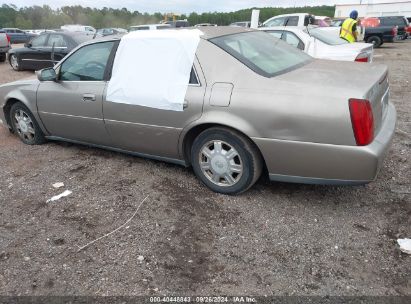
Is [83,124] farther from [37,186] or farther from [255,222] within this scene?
[255,222]

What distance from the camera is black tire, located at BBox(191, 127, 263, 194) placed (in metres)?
3.47

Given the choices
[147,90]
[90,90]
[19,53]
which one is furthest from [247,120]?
[19,53]

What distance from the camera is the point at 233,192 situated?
372cm

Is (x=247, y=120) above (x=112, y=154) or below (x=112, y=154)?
above

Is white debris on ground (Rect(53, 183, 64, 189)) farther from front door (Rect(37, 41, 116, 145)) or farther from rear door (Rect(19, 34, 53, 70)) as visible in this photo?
rear door (Rect(19, 34, 53, 70))

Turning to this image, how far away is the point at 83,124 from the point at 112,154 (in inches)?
24.4

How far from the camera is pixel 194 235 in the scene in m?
3.18

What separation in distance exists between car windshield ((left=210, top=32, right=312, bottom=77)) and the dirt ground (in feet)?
3.96

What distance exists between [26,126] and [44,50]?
7499 mm

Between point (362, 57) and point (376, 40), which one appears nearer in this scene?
point (362, 57)

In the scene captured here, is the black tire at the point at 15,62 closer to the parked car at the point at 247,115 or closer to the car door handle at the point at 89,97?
the parked car at the point at 247,115

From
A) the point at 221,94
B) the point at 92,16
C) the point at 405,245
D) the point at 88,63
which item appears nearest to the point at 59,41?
the point at 88,63

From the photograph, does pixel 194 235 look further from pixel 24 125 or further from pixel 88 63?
pixel 24 125

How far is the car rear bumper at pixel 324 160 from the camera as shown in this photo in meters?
3.00
